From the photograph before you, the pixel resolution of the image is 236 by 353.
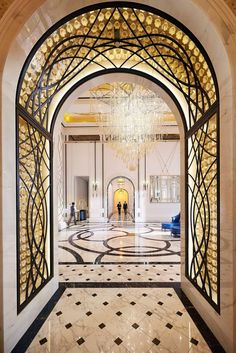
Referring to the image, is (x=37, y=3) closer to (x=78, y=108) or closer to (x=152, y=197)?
(x=78, y=108)

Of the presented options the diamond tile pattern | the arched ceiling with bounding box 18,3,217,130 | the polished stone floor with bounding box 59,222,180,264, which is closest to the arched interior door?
the polished stone floor with bounding box 59,222,180,264

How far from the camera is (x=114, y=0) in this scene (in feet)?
8.00

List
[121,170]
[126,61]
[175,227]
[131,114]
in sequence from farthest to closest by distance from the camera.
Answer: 1. [121,170]
2. [175,227]
3. [131,114]
4. [126,61]

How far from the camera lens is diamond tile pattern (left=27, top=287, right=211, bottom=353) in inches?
85.7

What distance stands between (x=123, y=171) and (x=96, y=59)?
29.8 ft

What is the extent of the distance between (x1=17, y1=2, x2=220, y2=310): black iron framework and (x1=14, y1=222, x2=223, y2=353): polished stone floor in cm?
52

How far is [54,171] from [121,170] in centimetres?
874

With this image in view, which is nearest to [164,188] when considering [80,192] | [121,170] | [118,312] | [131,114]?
[121,170]

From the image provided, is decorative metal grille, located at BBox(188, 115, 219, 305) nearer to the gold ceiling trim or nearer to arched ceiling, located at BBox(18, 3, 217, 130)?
arched ceiling, located at BBox(18, 3, 217, 130)

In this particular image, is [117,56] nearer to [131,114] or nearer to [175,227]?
[131,114]

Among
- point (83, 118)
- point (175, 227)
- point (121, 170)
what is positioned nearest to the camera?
point (175, 227)

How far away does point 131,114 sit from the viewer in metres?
7.05

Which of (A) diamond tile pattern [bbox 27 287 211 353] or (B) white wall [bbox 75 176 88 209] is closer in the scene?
(A) diamond tile pattern [bbox 27 287 211 353]

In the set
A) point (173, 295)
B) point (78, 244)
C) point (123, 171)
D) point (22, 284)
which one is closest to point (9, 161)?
point (22, 284)
